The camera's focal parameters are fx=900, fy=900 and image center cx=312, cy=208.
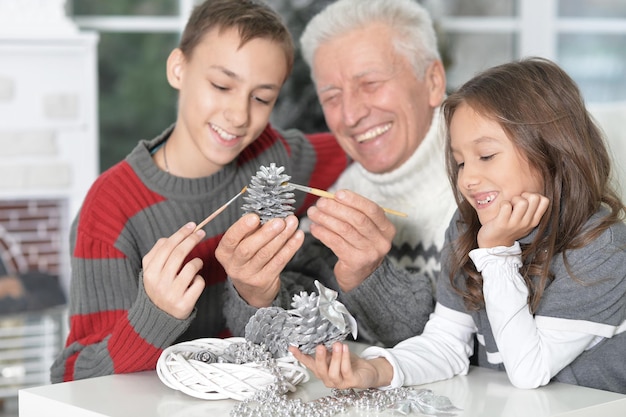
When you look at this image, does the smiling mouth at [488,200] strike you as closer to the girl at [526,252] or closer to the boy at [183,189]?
the girl at [526,252]

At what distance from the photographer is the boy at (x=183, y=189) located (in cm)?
170

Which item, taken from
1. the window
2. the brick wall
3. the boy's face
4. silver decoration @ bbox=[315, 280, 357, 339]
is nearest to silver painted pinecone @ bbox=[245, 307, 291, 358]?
silver decoration @ bbox=[315, 280, 357, 339]

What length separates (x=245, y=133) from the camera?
1.87 meters

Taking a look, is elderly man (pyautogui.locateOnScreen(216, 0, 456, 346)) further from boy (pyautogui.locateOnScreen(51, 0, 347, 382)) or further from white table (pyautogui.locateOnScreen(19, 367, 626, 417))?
white table (pyautogui.locateOnScreen(19, 367, 626, 417))

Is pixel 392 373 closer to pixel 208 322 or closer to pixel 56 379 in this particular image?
pixel 208 322

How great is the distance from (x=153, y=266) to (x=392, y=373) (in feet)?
1.43

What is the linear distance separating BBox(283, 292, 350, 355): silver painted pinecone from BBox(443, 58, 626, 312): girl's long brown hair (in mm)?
336

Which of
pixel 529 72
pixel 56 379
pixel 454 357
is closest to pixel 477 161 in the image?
pixel 529 72

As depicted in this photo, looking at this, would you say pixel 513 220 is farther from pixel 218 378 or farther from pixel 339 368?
pixel 218 378

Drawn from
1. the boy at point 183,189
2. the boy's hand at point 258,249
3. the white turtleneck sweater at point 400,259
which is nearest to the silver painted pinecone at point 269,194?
the boy's hand at point 258,249

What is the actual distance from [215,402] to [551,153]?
71 cm

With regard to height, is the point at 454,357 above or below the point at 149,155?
below

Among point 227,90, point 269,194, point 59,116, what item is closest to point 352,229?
point 269,194

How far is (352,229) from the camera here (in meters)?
1.65
